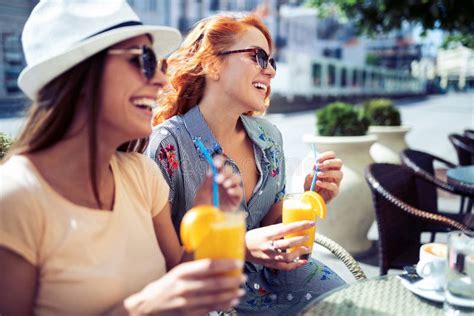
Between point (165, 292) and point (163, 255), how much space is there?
0.51m

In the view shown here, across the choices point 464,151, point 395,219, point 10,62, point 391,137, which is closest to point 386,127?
point 391,137

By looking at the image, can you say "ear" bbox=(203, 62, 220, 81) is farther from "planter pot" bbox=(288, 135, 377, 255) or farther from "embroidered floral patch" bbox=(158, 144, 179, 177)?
"planter pot" bbox=(288, 135, 377, 255)

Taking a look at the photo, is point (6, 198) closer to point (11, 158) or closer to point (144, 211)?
point (11, 158)

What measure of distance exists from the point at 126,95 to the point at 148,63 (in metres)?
0.11

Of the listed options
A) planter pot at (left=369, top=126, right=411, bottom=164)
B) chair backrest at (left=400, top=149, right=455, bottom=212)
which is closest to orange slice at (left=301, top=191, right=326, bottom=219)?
chair backrest at (left=400, top=149, right=455, bottom=212)

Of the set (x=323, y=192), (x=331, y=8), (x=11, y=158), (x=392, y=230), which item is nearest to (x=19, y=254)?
(x=11, y=158)

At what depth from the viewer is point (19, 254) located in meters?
1.15

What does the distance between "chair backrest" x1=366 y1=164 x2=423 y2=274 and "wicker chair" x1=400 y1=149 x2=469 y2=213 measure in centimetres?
22

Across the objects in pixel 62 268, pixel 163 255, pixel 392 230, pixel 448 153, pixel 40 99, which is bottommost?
pixel 448 153

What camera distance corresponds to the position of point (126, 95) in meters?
1.26

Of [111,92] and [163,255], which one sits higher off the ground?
[111,92]

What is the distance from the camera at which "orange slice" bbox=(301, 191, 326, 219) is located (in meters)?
1.63

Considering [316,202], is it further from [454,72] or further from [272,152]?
[454,72]

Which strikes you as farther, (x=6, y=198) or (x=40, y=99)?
(x=40, y=99)
